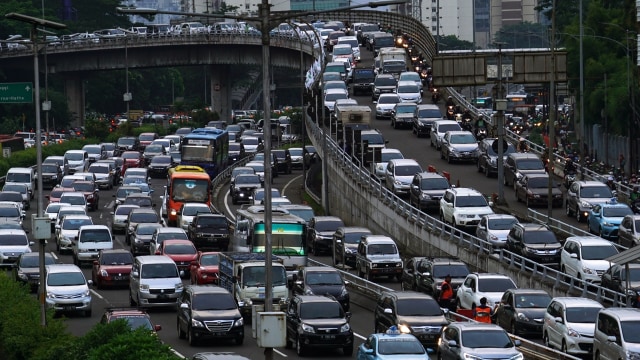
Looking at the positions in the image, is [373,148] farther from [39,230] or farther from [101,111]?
[101,111]

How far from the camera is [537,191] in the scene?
203 feet

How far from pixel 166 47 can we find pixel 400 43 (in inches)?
1461

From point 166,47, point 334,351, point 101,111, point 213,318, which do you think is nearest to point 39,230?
point 213,318

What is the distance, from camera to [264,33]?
2578 centimetres

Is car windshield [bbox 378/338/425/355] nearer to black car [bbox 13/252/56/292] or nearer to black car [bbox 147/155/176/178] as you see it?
black car [bbox 13/252/56/292]

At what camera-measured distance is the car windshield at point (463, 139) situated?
2904 inches

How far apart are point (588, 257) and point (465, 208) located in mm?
11354

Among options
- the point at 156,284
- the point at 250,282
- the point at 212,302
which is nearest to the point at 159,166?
the point at 156,284

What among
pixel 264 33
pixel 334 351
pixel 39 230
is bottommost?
pixel 334 351

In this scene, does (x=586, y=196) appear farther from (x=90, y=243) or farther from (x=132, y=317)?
(x=132, y=317)

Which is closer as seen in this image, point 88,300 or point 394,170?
point 88,300

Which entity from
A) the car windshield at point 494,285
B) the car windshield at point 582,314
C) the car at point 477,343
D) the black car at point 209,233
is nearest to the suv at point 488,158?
the black car at point 209,233

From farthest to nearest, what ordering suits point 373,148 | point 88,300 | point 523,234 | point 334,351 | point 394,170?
1. point 373,148
2. point 394,170
3. point 523,234
4. point 88,300
5. point 334,351

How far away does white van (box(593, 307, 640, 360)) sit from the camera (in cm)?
3084
